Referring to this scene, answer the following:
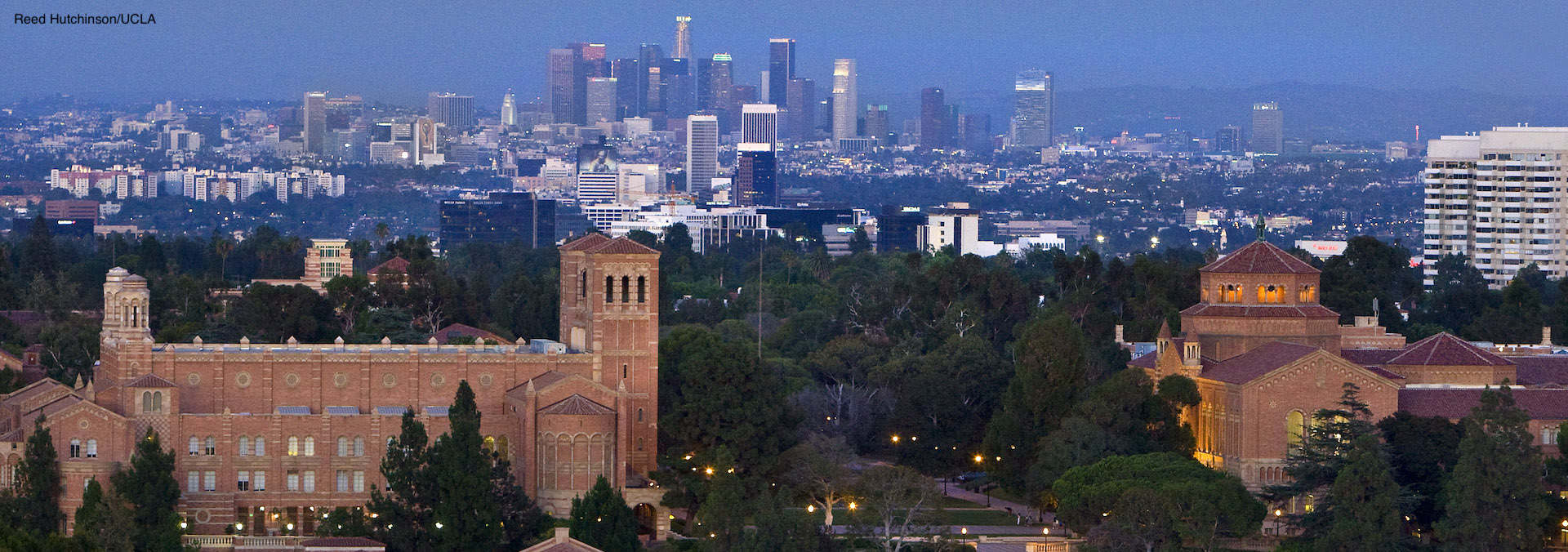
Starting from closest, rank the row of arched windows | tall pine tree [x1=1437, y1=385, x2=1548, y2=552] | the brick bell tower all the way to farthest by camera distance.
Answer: tall pine tree [x1=1437, y1=385, x2=1548, y2=552], the brick bell tower, the row of arched windows

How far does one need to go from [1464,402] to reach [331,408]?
33495mm

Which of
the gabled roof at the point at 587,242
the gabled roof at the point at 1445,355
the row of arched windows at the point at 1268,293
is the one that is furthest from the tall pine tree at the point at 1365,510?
the gabled roof at the point at 587,242

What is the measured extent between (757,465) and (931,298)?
1438 inches


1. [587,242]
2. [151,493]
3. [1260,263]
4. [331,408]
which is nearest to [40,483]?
[151,493]

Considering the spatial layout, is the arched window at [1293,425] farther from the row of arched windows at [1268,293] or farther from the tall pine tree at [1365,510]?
the row of arched windows at [1268,293]

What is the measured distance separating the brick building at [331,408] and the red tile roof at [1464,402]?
73.2ft

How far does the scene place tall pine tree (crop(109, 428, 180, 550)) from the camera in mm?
68438

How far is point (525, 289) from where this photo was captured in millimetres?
112875

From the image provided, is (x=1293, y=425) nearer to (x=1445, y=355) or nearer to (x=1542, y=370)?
(x=1445, y=355)

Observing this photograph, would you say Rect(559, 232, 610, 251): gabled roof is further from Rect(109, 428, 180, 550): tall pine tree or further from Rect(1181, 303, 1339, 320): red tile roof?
Rect(1181, 303, 1339, 320): red tile roof

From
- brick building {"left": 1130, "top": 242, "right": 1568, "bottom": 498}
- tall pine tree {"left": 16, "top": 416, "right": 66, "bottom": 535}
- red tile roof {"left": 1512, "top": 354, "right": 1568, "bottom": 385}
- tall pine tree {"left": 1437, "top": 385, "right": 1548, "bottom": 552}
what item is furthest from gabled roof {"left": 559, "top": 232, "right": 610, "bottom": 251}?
red tile roof {"left": 1512, "top": 354, "right": 1568, "bottom": 385}

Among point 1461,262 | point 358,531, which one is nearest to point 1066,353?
point 358,531

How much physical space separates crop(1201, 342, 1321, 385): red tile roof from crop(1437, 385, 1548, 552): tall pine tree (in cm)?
827

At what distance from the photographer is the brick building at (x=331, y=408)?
75.0 m
